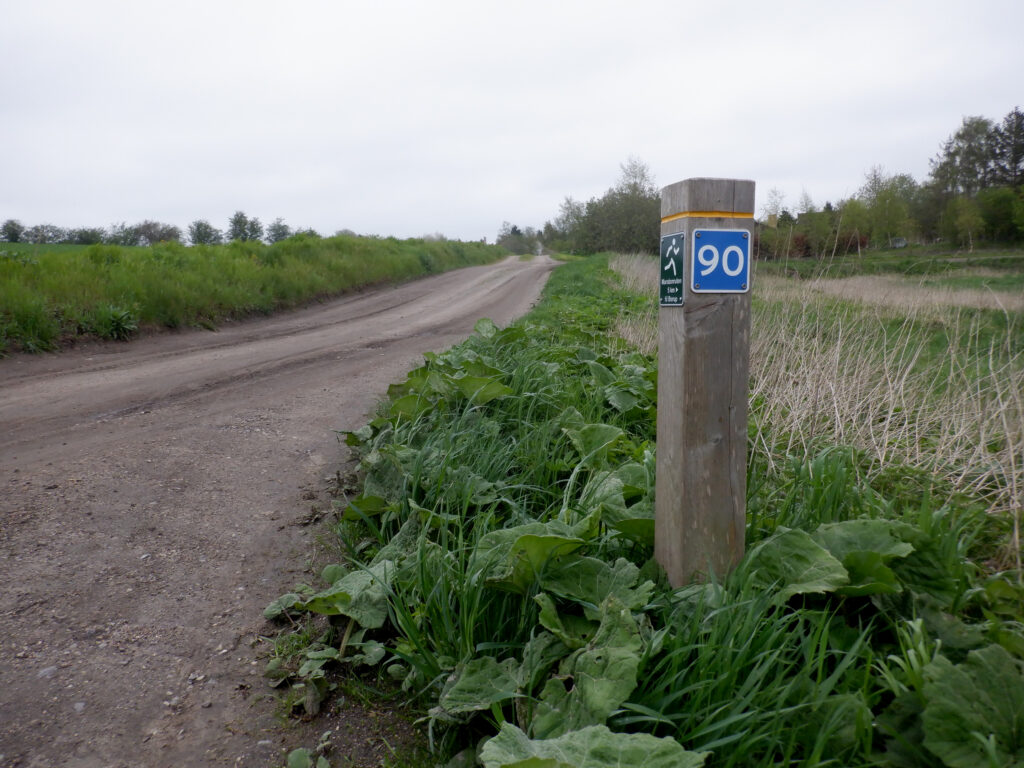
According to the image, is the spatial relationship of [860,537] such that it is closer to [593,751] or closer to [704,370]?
[704,370]

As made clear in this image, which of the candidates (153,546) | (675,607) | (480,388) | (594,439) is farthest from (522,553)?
(153,546)

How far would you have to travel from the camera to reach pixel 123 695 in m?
2.35

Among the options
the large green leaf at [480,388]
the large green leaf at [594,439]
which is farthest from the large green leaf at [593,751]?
the large green leaf at [480,388]

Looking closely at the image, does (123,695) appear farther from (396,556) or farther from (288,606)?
(396,556)

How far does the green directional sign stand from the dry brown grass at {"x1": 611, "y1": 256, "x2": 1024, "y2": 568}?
160 centimetres

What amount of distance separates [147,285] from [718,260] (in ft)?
35.2

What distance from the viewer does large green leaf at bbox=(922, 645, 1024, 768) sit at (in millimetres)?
1520

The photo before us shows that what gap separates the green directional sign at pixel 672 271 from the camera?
2.13 metres

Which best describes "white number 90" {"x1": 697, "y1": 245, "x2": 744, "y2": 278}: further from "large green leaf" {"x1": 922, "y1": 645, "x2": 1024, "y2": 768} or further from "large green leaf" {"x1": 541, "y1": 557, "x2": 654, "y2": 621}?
"large green leaf" {"x1": 922, "y1": 645, "x2": 1024, "y2": 768}

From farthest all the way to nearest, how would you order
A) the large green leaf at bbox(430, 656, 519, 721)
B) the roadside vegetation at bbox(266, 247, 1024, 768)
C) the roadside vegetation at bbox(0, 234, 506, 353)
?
the roadside vegetation at bbox(0, 234, 506, 353) → the large green leaf at bbox(430, 656, 519, 721) → the roadside vegetation at bbox(266, 247, 1024, 768)

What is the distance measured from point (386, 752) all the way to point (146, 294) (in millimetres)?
10134

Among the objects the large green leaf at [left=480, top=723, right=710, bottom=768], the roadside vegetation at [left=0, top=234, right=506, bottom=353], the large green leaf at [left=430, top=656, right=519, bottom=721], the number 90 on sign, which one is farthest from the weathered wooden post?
the roadside vegetation at [left=0, top=234, right=506, bottom=353]

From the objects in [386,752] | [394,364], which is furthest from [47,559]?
[394,364]

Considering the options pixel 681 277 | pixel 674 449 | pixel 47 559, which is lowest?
pixel 47 559
